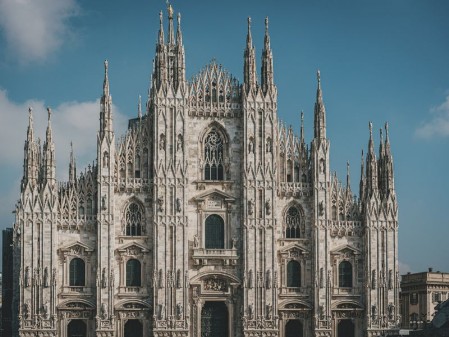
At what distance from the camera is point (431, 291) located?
9244 cm

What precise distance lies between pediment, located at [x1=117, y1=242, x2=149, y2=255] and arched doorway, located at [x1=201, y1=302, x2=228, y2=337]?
20.1 ft

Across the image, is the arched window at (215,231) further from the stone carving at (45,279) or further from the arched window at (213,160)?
the stone carving at (45,279)

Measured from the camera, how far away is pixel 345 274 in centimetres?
6794

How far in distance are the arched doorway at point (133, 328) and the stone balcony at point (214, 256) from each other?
5961 millimetres

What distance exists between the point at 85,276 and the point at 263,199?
13976 millimetres

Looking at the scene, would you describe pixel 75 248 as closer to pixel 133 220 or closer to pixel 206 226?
pixel 133 220

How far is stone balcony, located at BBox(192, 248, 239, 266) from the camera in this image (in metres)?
66.0

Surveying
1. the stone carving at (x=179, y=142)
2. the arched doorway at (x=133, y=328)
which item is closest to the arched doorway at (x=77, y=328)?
the arched doorway at (x=133, y=328)

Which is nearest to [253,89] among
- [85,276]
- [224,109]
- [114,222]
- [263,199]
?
[224,109]

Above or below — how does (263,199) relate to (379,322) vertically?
above

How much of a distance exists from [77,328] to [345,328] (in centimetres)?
1959

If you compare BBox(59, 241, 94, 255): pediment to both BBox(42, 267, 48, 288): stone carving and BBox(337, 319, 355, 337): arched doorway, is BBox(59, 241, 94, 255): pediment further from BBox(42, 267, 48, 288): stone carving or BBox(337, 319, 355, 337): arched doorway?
BBox(337, 319, 355, 337): arched doorway

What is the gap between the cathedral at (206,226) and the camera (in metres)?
64.7

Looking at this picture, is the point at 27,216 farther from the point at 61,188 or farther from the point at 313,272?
the point at 313,272
